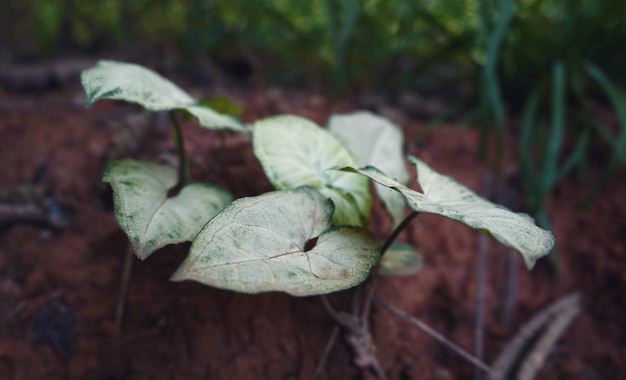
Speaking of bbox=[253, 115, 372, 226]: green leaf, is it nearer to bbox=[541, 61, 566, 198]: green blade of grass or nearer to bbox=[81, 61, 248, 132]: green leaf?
bbox=[81, 61, 248, 132]: green leaf

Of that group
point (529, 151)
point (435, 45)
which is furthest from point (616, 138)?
point (435, 45)

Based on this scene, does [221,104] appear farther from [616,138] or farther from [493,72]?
[616,138]

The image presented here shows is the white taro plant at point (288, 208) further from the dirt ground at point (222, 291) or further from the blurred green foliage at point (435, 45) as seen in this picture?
the blurred green foliage at point (435, 45)

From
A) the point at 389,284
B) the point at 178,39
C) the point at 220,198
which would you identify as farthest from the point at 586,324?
the point at 178,39

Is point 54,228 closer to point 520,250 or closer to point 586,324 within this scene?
point 520,250

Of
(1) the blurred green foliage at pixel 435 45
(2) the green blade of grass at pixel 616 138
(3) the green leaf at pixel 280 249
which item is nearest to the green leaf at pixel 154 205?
(3) the green leaf at pixel 280 249

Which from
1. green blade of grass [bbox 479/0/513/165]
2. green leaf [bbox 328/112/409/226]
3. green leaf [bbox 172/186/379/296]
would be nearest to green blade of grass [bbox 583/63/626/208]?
green blade of grass [bbox 479/0/513/165]
